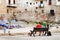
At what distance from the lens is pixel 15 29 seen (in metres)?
11.4

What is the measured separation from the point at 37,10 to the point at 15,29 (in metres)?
1.94

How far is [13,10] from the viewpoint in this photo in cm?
1255

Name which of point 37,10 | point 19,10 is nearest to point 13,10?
point 19,10

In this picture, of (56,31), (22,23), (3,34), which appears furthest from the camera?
(22,23)

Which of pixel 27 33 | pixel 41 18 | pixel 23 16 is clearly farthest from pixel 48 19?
pixel 27 33

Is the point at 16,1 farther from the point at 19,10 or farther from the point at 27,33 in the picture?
the point at 27,33

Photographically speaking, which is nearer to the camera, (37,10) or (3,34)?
(3,34)

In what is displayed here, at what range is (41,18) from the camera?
1234cm

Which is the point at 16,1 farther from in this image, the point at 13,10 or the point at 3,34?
the point at 3,34

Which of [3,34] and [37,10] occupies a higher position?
[37,10]

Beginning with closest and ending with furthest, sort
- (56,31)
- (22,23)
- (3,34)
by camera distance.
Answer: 1. (3,34)
2. (56,31)
3. (22,23)

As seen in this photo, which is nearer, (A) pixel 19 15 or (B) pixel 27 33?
(B) pixel 27 33

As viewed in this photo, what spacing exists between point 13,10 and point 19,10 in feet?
1.10

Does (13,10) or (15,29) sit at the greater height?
(13,10)
